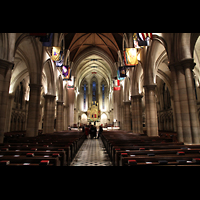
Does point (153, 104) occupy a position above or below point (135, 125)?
above

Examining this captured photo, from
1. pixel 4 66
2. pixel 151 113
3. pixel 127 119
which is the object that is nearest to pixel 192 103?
pixel 151 113

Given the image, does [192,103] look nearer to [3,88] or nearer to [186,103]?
[186,103]

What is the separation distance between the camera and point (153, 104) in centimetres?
1220

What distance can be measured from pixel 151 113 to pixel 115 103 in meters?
16.2

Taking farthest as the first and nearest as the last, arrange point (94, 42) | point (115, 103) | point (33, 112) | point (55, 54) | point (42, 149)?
point (94, 42) → point (115, 103) → point (55, 54) → point (33, 112) → point (42, 149)

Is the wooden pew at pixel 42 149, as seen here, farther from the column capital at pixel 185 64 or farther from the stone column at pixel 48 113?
the stone column at pixel 48 113

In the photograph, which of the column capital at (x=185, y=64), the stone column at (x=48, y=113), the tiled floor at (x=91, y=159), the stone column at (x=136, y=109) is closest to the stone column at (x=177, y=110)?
the column capital at (x=185, y=64)

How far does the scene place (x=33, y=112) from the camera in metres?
11.9

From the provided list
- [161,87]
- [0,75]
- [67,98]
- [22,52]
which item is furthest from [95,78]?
[0,75]

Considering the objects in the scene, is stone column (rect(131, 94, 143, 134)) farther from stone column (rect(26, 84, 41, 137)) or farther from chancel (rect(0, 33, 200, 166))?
stone column (rect(26, 84, 41, 137))
